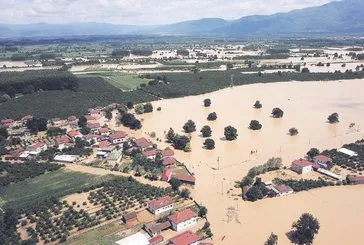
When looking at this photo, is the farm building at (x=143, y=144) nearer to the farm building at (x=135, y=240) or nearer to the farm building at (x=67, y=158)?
the farm building at (x=67, y=158)

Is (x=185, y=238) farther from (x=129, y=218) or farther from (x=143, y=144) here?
(x=143, y=144)

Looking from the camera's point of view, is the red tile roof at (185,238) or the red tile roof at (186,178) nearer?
the red tile roof at (185,238)

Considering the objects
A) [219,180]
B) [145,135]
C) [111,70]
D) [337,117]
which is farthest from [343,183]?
[111,70]

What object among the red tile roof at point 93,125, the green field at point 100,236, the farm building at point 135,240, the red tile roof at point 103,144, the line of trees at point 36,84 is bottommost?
the green field at point 100,236

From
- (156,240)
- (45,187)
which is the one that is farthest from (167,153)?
(156,240)

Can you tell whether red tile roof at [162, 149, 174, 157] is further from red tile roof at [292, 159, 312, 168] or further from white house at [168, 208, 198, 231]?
white house at [168, 208, 198, 231]

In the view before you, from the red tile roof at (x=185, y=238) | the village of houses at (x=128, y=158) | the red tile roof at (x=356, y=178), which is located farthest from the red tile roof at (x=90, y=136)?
the red tile roof at (x=356, y=178)

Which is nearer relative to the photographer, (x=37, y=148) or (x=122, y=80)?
(x=37, y=148)
